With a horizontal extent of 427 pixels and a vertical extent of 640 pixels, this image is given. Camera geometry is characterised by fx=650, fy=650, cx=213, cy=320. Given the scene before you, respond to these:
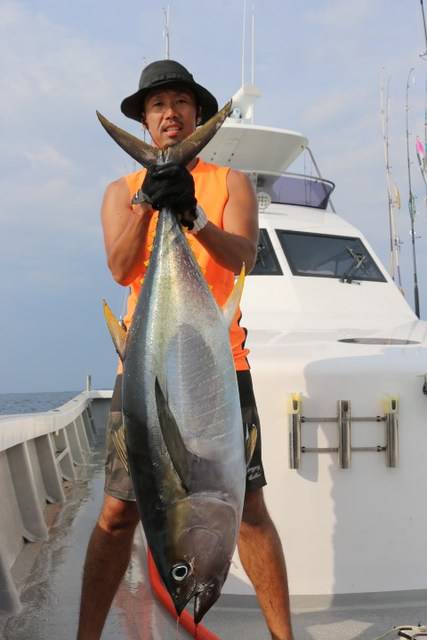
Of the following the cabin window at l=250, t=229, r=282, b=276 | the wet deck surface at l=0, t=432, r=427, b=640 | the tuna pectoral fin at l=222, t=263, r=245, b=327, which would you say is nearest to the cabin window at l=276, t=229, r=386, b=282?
the cabin window at l=250, t=229, r=282, b=276

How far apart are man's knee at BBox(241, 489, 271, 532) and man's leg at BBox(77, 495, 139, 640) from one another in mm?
356

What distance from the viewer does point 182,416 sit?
58.5 inches

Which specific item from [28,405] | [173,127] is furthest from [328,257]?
[28,405]

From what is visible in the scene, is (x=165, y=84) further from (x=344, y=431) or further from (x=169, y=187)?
(x=344, y=431)

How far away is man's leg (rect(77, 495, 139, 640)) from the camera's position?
2.07 metres

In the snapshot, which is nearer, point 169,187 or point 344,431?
point 169,187

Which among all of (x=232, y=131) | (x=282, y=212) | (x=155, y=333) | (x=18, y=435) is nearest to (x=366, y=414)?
(x=155, y=333)

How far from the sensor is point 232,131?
5465 millimetres

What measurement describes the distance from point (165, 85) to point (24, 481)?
3019 millimetres

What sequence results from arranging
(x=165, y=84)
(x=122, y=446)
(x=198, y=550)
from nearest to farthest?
(x=198, y=550)
(x=122, y=446)
(x=165, y=84)

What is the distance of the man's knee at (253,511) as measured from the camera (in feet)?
6.88

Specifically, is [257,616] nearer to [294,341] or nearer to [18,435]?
[294,341]

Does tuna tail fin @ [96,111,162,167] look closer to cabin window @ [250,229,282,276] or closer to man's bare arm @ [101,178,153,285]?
man's bare arm @ [101,178,153,285]

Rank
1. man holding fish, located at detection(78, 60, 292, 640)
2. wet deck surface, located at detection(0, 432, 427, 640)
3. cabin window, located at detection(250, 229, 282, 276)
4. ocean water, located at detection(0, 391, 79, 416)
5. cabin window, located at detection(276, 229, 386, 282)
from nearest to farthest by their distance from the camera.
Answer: man holding fish, located at detection(78, 60, 292, 640) → wet deck surface, located at detection(0, 432, 427, 640) → cabin window, located at detection(250, 229, 282, 276) → cabin window, located at detection(276, 229, 386, 282) → ocean water, located at detection(0, 391, 79, 416)
